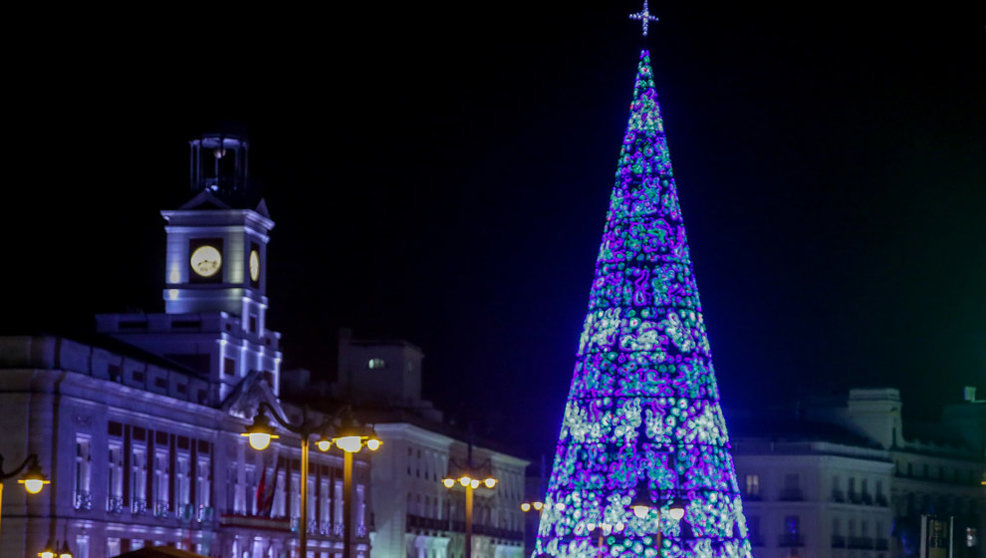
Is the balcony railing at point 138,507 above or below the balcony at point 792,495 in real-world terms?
below

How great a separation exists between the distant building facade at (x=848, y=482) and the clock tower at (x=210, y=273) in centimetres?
5745

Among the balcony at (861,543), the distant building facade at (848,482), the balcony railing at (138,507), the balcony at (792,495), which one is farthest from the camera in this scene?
the balcony at (861,543)

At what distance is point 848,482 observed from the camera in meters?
148

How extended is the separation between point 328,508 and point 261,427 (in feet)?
234

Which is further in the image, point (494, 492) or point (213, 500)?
point (494, 492)

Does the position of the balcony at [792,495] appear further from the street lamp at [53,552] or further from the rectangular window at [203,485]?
the street lamp at [53,552]

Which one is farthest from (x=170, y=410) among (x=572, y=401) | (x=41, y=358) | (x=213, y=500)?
(x=572, y=401)

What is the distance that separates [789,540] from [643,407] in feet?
257

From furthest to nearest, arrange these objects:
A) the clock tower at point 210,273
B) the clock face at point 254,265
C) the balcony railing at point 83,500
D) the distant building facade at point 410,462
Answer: the distant building facade at point 410,462 < the clock face at point 254,265 < the clock tower at point 210,273 < the balcony railing at point 83,500

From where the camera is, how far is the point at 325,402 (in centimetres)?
11806

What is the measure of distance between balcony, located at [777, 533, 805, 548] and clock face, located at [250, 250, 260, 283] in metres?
56.6

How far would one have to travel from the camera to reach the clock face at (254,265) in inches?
3813

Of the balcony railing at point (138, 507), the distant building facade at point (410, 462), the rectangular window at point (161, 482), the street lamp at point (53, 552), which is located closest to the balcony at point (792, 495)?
the distant building facade at point (410, 462)

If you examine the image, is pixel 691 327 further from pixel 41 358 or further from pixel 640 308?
pixel 41 358
